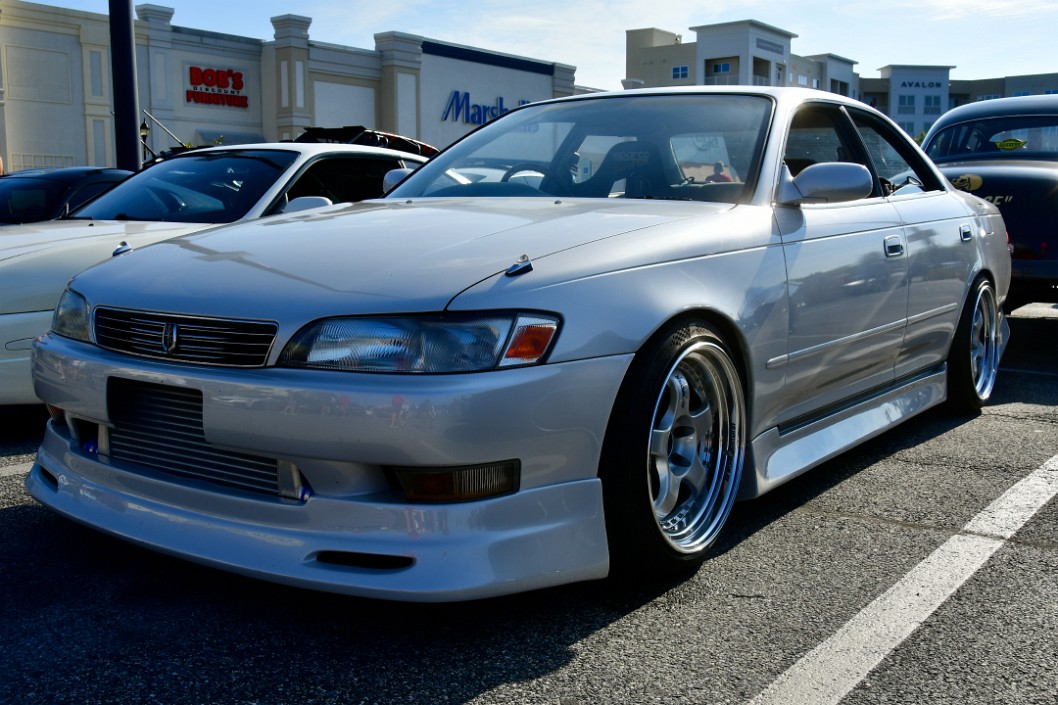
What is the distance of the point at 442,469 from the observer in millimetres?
2359

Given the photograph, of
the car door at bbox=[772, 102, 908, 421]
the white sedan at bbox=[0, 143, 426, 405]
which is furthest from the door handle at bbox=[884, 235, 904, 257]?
the white sedan at bbox=[0, 143, 426, 405]

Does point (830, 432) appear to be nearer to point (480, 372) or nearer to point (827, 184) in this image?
point (827, 184)

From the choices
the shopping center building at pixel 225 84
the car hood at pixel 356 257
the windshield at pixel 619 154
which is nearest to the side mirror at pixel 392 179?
the windshield at pixel 619 154

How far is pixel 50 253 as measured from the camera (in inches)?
181

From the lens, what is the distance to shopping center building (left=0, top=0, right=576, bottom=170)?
93.9ft

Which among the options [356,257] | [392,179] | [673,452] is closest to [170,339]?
[356,257]

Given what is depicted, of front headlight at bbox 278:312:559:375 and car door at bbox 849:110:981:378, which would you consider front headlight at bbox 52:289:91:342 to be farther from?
car door at bbox 849:110:981:378

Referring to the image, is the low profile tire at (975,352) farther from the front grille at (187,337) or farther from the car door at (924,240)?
the front grille at (187,337)

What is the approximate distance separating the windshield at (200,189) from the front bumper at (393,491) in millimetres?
2985

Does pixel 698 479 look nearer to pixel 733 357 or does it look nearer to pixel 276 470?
pixel 733 357

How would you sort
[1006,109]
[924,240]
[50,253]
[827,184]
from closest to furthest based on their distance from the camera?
[827,184] → [924,240] → [50,253] → [1006,109]

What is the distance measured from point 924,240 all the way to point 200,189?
143 inches

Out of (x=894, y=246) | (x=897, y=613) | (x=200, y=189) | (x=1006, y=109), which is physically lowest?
(x=897, y=613)

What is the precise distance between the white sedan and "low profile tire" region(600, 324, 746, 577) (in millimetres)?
2016
